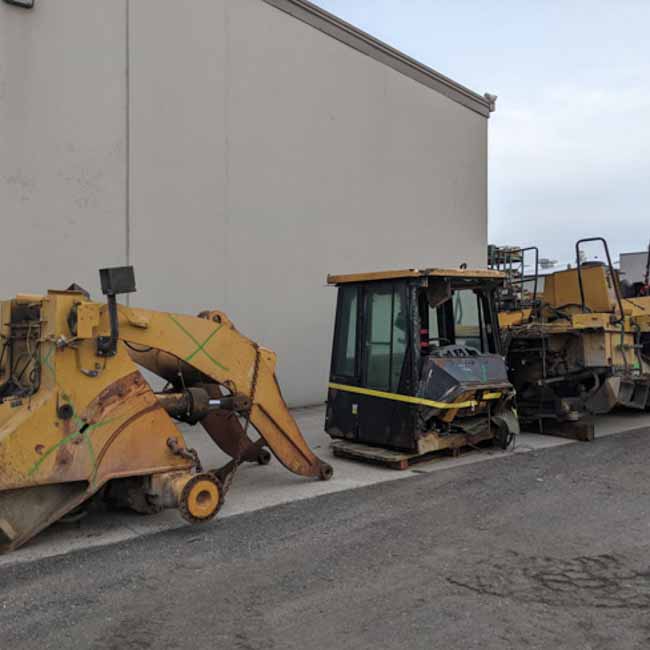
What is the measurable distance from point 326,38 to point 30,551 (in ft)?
35.6

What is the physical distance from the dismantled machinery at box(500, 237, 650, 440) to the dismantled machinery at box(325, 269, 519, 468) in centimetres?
153

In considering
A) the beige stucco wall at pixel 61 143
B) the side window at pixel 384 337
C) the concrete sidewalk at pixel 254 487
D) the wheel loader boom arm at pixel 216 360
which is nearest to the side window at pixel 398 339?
the side window at pixel 384 337

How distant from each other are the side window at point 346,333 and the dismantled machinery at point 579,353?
2844 mm

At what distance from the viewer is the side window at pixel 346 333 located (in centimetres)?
764

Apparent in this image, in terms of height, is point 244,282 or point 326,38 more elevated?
point 326,38

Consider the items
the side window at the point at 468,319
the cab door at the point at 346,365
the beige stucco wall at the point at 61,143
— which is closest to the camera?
the cab door at the point at 346,365

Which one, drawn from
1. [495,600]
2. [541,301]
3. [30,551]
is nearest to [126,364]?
[30,551]

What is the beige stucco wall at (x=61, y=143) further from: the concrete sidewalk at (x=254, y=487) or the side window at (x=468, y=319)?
the side window at (x=468, y=319)

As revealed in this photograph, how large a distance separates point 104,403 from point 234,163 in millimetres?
7016

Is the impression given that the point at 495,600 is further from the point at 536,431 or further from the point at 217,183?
the point at 217,183

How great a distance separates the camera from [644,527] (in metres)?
5.14

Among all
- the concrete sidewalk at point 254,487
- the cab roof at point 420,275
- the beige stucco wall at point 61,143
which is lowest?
the concrete sidewalk at point 254,487

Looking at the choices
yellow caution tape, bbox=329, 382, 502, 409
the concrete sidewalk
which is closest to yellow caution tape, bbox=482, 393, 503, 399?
yellow caution tape, bbox=329, 382, 502, 409

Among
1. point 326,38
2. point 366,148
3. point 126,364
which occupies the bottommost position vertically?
point 126,364
